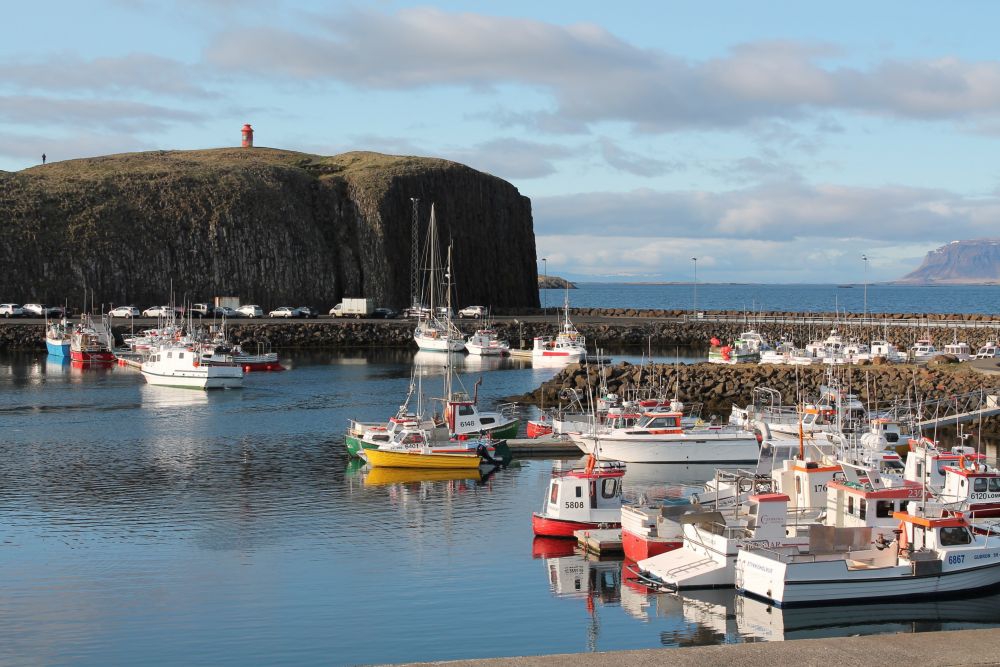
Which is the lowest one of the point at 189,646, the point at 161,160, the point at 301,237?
the point at 189,646

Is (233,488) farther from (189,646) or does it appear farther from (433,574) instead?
(189,646)

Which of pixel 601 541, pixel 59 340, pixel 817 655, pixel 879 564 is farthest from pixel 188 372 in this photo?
pixel 817 655

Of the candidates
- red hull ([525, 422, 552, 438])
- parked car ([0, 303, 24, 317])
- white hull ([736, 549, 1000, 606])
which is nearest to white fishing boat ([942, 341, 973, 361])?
red hull ([525, 422, 552, 438])

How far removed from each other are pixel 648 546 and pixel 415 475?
15.0 m

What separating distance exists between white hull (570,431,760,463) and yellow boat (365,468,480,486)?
201 inches

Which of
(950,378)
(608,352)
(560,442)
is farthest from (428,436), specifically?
(608,352)

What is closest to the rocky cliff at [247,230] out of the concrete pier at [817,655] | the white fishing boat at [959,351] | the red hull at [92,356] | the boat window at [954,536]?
the red hull at [92,356]

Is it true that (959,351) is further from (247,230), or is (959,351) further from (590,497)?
(247,230)

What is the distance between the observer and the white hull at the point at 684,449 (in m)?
44.7

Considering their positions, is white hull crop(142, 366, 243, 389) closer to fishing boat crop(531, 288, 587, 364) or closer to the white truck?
fishing boat crop(531, 288, 587, 364)

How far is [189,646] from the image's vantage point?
24.5 metres

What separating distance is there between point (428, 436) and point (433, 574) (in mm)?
14819

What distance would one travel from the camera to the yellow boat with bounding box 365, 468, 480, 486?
4275cm

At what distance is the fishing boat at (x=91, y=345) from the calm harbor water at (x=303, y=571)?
43.5 meters
